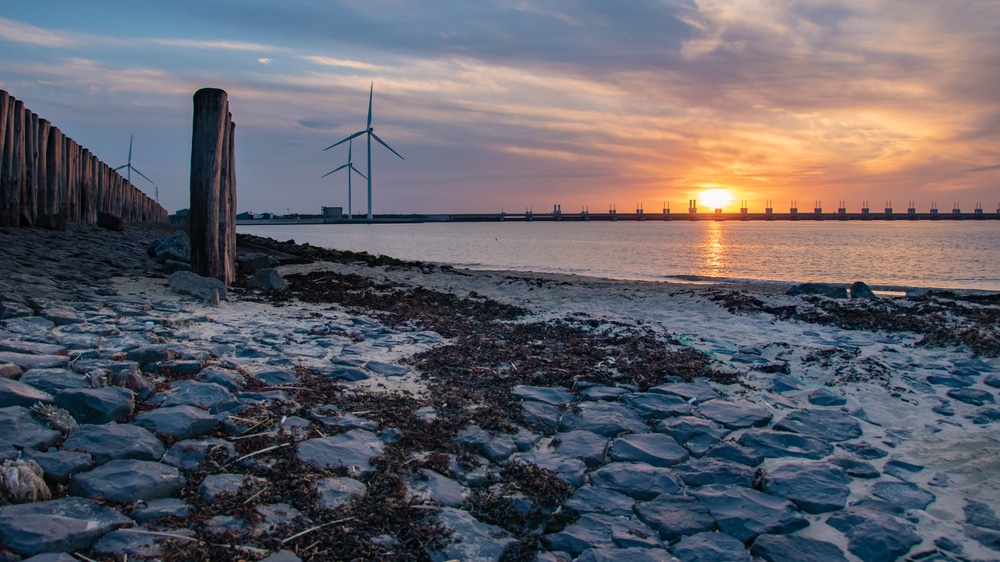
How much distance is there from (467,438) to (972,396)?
14.6ft

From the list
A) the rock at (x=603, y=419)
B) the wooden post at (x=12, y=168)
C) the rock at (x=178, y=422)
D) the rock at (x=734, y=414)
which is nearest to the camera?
the rock at (x=178, y=422)

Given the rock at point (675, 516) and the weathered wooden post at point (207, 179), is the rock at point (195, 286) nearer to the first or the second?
the weathered wooden post at point (207, 179)

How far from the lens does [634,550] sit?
310cm

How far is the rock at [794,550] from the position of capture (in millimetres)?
3090

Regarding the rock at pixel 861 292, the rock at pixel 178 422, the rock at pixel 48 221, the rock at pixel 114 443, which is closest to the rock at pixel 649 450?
the rock at pixel 178 422

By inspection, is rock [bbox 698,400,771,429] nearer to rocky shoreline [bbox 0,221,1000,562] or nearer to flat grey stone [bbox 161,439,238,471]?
rocky shoreline [bbox 0,221,1000,562]

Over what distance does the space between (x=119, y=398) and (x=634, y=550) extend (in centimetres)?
323

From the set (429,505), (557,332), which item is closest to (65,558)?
(429,505)

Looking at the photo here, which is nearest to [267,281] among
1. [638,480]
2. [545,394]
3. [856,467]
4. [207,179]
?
[207,179]

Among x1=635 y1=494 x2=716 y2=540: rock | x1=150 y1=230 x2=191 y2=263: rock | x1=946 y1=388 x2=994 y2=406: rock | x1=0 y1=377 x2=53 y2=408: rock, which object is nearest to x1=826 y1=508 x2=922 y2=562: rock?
x1=635 y1=494 x2=716 y2=540: rock

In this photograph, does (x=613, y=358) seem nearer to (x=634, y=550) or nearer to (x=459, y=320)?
(x=459, y=320)

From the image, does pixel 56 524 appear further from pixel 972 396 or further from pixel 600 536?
pixel 972 396

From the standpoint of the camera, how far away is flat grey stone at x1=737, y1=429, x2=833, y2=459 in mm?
4297

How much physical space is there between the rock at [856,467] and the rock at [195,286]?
23.0 ft
